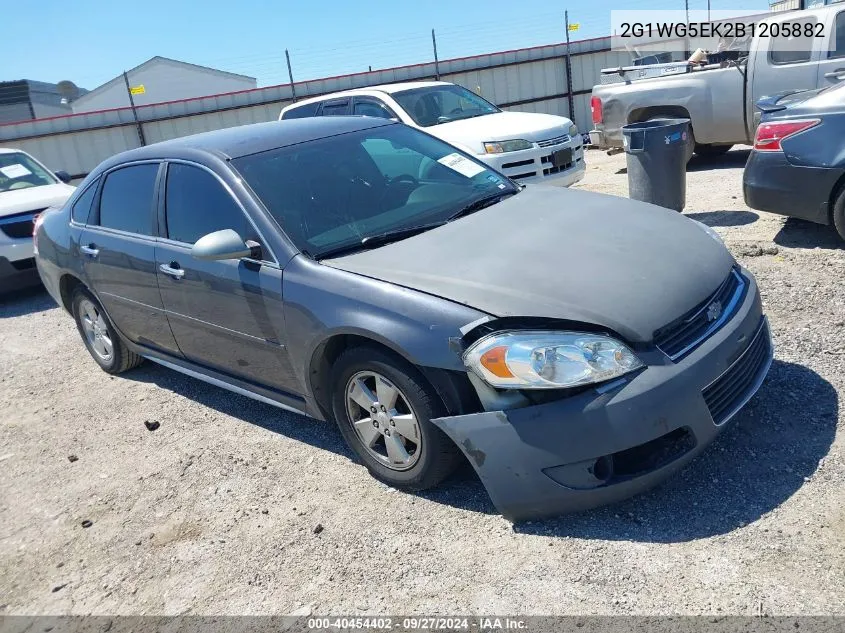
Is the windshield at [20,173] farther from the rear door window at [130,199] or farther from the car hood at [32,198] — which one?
the rear door window at [130,199]

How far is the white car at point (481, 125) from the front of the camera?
336 inches

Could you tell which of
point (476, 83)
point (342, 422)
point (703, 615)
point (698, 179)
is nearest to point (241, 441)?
point (342, 422)

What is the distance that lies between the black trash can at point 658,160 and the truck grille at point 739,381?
375 centimetres

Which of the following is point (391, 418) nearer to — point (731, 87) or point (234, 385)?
point (234, 385)

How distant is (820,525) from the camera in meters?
2.77

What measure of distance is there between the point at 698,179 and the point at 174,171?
24.6 feet

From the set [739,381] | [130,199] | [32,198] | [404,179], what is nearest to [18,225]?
[32,198]

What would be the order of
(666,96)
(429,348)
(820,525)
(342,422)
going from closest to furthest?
(820,525) < (429,348) < (342,422) < (666,96)

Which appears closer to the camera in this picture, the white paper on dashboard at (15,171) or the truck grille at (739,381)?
the truck grille at (739,381)

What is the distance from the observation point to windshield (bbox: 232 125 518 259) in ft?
12.2

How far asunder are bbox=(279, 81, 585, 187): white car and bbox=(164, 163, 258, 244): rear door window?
15.6 feet

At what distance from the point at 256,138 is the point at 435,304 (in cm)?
190

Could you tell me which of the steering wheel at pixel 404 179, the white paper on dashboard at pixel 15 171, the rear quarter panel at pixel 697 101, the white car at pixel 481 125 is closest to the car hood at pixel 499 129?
the white car at pixel 481 125

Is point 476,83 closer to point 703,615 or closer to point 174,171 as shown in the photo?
point 174,171
